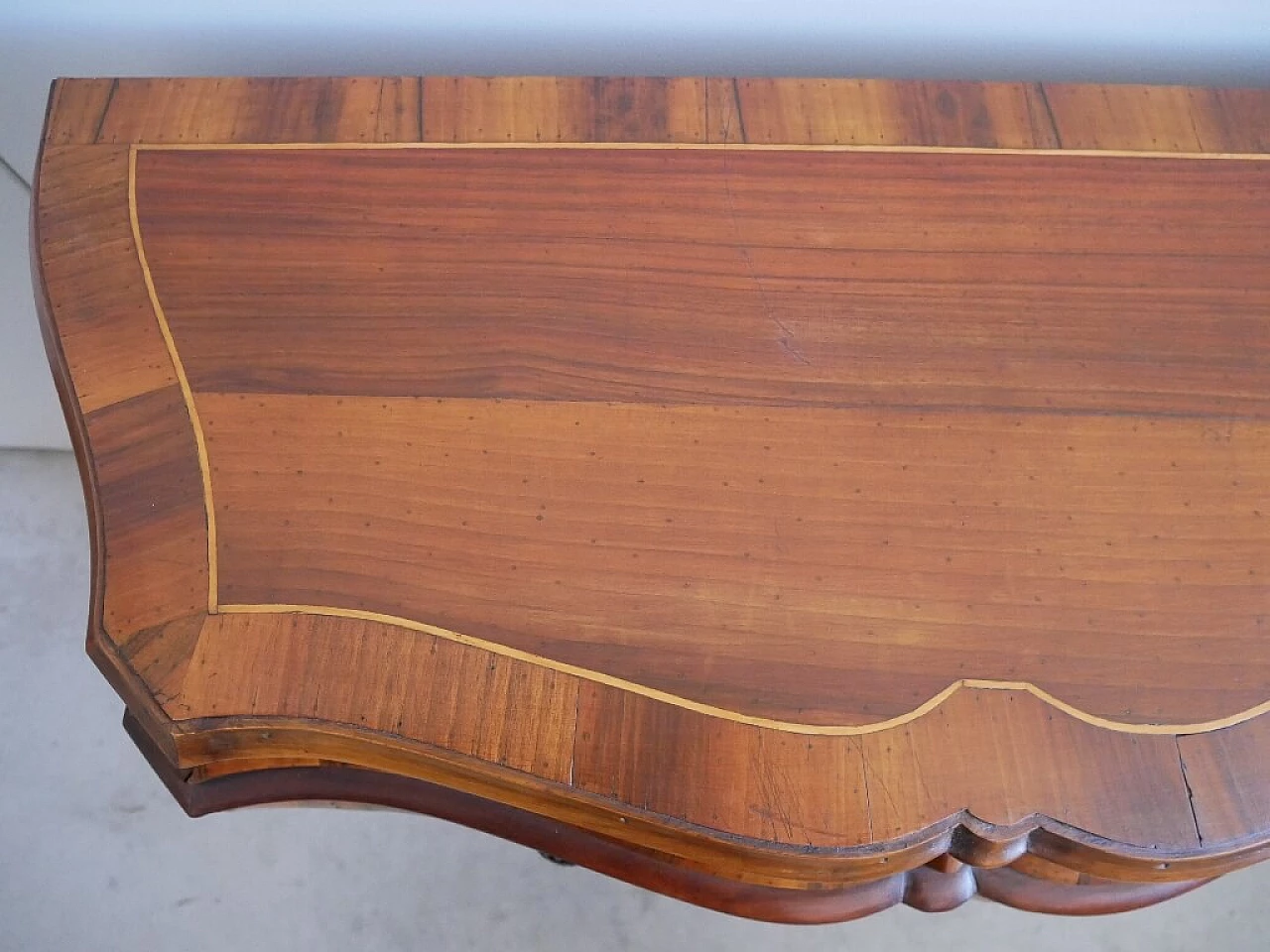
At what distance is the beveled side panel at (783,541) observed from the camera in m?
0.76

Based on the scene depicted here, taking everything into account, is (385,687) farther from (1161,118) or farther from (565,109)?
(1161,118)

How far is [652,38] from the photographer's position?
1.04 m

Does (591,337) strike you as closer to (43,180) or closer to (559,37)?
(559,37)

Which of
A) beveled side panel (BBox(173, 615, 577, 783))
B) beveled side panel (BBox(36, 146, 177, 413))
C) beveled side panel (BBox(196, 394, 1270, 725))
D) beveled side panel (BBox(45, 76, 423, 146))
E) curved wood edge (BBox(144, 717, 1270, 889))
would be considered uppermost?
beveled side panel (BBox(45, 76, 423, 146))

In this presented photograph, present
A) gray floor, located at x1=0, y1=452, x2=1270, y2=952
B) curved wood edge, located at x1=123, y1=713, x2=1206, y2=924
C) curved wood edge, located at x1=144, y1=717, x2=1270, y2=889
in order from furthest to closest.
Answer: gray floor, located at x1=0, y1=452, x2=1270, y2=952 < curved wood edge, located at x1=123, y1=713, x2=1206, y2=924 < curved wood edge, located at x1=144, y1=717, x2=1270, y2=889

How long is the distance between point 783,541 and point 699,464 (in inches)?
3.3

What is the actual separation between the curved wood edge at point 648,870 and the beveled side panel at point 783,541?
158 millimetres

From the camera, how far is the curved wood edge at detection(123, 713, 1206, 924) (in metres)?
0.84

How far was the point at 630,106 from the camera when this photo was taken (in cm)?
96

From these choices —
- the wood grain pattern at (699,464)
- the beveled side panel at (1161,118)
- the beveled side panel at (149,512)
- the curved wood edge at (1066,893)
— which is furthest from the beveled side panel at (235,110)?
the curved wood edge at (1066,893)

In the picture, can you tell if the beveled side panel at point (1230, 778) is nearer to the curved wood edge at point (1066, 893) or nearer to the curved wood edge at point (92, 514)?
the curved wood edge at point (1066, 893)

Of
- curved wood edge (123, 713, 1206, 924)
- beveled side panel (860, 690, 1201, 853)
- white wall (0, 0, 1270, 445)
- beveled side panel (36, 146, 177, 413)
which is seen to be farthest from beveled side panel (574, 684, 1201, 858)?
white wall (0, 0, 1270, 445)

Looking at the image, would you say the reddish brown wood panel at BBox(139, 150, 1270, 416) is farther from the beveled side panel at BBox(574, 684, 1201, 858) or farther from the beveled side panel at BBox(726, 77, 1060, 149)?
the beveled side panel at BBox(574, 684, 1201, 858)

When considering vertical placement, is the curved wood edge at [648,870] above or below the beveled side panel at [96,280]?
below
